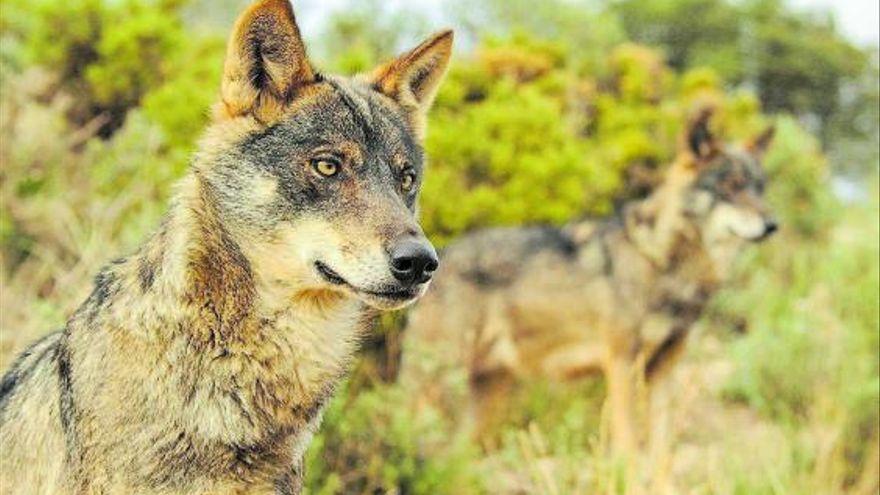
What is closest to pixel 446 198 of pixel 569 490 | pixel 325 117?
pixel 569 490

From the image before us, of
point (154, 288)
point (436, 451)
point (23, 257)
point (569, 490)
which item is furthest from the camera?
point (23, 257)

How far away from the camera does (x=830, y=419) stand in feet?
24.2

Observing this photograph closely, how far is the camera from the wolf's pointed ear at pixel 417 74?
4.08 m

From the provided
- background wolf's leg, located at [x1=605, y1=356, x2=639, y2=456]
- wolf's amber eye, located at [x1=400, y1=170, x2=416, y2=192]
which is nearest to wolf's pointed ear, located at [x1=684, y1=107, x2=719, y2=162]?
background wolf's leg, located at [x1=605, y1=356, x2=639, y2=456]

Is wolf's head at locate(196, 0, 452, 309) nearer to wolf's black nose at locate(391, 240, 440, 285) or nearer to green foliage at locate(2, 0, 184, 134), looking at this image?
wolf's black nose at locate(391, 240, 440, 285)

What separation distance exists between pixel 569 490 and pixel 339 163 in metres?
2.75

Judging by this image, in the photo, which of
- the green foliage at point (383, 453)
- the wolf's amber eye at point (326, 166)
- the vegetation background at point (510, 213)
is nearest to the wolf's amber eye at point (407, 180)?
the wolf's amber eye at point (326, 166)

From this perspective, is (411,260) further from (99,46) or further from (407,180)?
(99,46)

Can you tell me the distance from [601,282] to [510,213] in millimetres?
3413

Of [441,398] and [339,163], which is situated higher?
[339,163]

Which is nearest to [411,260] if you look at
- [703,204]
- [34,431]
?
[34,431]

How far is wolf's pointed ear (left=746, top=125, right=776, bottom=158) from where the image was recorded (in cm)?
939

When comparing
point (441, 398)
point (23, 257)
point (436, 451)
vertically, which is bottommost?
point (441, 398)

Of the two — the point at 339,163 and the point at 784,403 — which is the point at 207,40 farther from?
the point at 339,163
